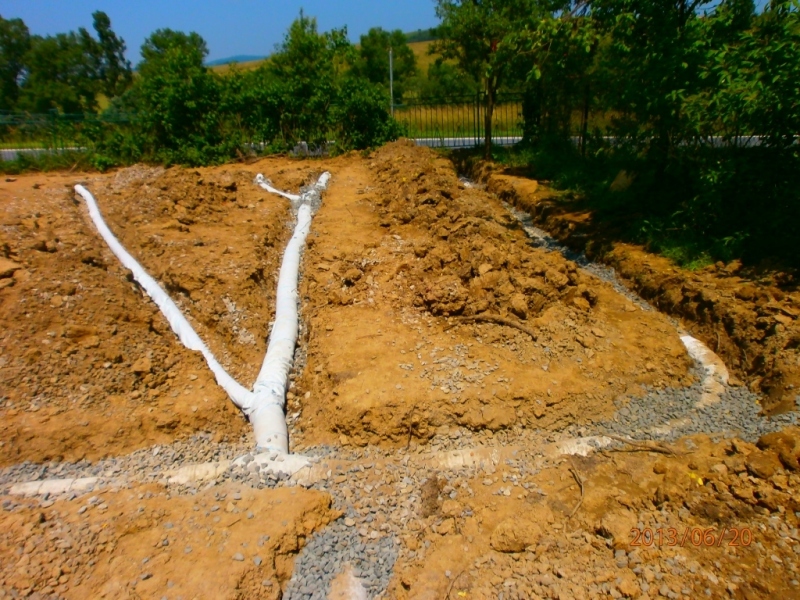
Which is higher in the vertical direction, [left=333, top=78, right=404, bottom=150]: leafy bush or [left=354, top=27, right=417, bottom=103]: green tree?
[left=354, top=27, right=417, bottom=103]: green tree

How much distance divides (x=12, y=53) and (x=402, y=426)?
4278 centimetres

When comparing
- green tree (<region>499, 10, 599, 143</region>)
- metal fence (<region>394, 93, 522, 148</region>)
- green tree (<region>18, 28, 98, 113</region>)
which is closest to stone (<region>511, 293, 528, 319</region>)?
green tree (<region>499, 10, 599, 143</region>)

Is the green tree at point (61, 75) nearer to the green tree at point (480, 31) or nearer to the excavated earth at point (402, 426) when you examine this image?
the green tree at point (480, 31)

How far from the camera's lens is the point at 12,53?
3438 centimetres

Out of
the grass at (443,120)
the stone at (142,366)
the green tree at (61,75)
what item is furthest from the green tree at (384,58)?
the stone at (142,366)

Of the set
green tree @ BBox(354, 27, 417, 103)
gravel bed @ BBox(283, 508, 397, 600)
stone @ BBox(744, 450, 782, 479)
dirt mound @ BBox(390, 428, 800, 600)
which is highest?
green tree @ BBox(354, 27, 417, 103)

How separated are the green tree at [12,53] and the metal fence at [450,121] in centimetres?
2963

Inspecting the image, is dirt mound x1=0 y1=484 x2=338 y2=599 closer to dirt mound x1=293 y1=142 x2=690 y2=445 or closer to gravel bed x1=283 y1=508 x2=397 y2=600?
gravel bed x1=283 y1=508 x2=397 y2=600

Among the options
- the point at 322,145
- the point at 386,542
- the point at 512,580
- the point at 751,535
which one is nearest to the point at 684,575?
the point at 751,535

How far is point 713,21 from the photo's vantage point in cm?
682

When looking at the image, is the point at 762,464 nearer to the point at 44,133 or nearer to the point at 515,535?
the point at 515,535
